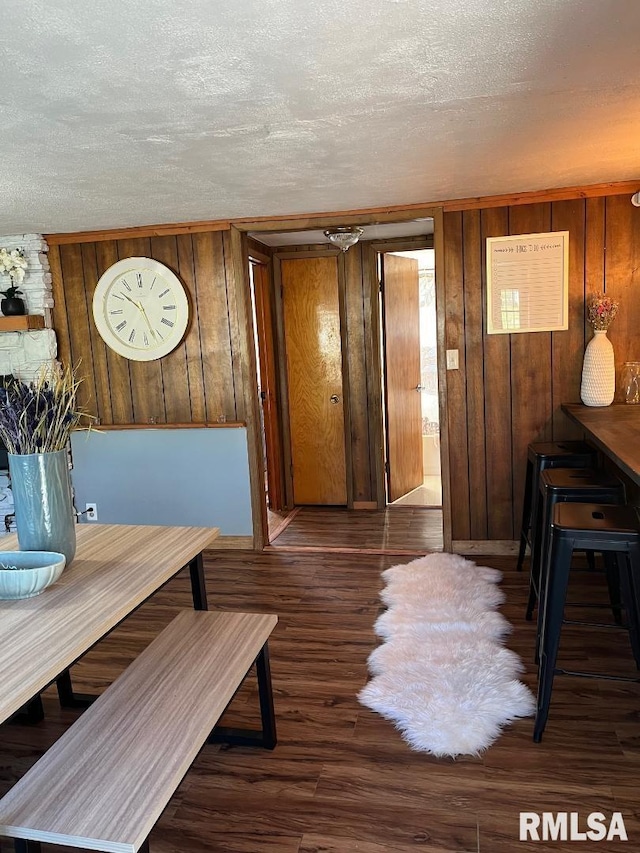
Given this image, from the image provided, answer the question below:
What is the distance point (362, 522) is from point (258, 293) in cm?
201

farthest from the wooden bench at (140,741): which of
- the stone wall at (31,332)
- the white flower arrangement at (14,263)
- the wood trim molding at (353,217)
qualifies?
the white flower arrangement at (14,263)

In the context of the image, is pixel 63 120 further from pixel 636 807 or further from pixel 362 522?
pixel 362 522

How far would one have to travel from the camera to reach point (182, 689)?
1807mm

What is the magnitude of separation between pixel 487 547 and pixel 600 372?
4.14ft

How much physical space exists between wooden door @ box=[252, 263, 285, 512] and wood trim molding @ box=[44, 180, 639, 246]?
3.20 feet

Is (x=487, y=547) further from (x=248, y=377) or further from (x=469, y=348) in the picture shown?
(x=248, y=377)

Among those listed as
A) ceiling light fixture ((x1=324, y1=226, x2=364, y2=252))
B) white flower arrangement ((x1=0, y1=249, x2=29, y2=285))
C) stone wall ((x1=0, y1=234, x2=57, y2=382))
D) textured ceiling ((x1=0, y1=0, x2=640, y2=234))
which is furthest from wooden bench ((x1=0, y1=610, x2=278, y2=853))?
white flower arrangement ((x1=0, y1=249, x2=29, y2=285))

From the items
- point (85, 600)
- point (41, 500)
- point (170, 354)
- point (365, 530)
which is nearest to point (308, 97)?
point (41, 500)

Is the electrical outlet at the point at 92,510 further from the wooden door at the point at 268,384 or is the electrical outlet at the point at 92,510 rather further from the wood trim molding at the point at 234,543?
the wooden door at the point at 268,384

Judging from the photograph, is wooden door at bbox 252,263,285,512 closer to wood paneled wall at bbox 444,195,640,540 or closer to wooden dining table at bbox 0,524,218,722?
wood paneled wall at bbox 444,195,640,540

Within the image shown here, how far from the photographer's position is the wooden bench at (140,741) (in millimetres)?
1303

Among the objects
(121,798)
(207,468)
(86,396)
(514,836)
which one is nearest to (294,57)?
(121,798)

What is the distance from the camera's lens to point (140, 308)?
4.35 metres

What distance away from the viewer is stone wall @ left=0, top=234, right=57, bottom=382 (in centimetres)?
434
